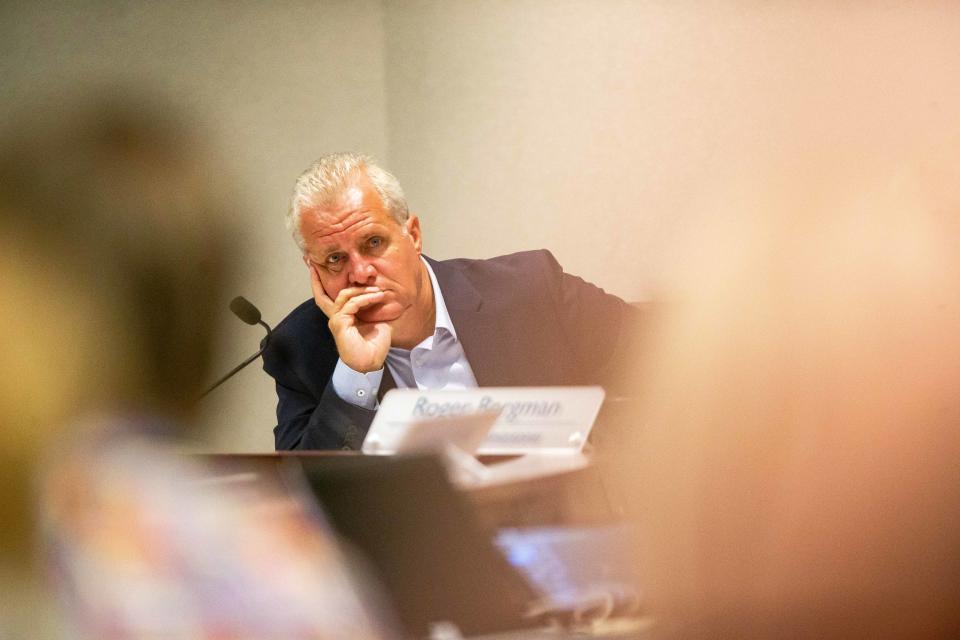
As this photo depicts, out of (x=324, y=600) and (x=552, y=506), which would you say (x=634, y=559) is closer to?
(x=324, y=600)

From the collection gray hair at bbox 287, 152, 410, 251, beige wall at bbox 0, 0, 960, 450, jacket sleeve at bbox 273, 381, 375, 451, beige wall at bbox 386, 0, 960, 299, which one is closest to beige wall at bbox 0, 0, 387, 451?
beige wall at bbox 0, 0, 960, 450

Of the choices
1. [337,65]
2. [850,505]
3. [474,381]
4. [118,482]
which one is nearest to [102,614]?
[118,482]

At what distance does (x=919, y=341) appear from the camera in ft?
1.53

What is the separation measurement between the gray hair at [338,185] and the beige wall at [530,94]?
0.38m

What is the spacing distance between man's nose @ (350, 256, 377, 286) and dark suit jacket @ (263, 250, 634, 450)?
0.15 meters

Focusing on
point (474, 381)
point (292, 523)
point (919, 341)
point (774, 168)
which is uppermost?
point (919, 341)

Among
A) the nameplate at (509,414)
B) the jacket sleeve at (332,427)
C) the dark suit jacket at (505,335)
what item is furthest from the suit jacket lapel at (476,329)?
the nameplate at (509,414)

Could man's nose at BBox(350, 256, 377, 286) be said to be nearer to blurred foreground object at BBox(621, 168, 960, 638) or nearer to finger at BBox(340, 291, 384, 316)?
finger at BBox(340, 291, 384, 316)

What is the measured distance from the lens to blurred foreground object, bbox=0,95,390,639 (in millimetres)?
385

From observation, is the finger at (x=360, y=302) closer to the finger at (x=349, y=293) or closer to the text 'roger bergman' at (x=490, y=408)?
the finger at (x=349, y=293)

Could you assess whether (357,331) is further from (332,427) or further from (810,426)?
(810,426)

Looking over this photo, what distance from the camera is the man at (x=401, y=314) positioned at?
5.97ft

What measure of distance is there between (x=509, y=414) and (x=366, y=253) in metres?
0.92

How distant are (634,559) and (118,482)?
8.6 inches
